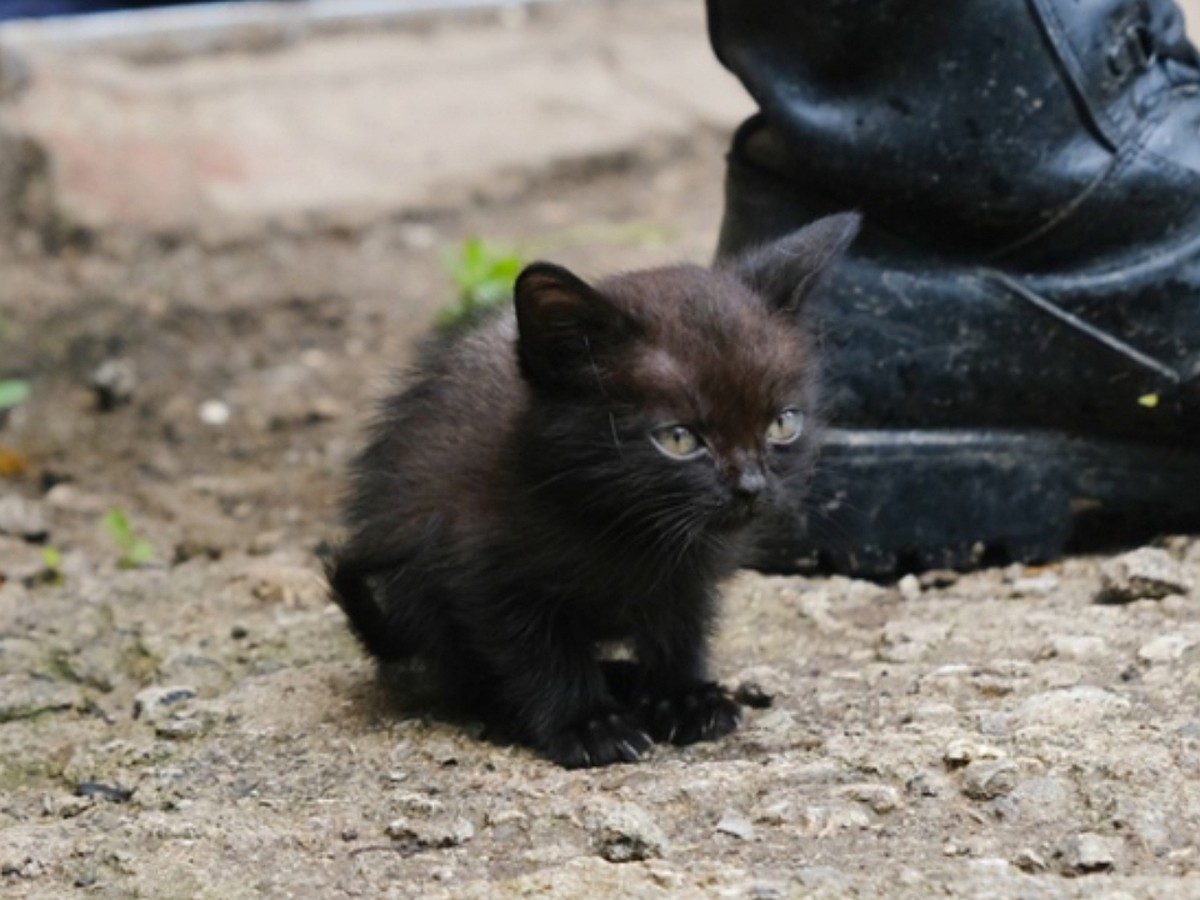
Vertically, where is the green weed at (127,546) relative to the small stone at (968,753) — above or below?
below

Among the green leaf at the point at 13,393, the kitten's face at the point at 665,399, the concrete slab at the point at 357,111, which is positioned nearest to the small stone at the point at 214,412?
the green leaf at the point at 13,393

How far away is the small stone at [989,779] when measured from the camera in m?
2.55

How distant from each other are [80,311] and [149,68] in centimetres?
148

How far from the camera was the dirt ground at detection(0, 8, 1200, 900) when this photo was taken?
2430 mm

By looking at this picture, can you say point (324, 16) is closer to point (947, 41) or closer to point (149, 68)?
point (149, 68)

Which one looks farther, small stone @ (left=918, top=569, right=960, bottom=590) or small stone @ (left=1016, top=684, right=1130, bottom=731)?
small stone @ (left=918, top=569, right=960, bottom=590)

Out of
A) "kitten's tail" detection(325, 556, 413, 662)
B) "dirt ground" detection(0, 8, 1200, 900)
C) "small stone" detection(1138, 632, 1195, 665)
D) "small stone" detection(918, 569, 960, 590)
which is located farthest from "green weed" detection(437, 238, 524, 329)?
"small stone" detection(1138, 632, 1195, 665)

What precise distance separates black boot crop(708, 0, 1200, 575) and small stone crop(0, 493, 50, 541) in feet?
4.93

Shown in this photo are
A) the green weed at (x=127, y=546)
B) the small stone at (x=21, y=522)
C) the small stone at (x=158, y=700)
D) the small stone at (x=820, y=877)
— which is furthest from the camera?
the small stone at (x=21, y=522)

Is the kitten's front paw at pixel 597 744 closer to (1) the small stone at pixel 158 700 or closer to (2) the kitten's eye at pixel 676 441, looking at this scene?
(2) the kitten's eye at pixel 676 441

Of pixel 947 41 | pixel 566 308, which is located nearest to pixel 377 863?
pixel 566 308

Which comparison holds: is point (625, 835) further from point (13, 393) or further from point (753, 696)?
point (13, 393)

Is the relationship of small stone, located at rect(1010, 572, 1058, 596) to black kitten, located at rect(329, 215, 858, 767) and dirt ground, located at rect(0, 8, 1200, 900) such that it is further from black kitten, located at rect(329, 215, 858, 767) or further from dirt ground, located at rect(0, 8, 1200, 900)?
black kitten, located at rect(329, 215, 858, 767)

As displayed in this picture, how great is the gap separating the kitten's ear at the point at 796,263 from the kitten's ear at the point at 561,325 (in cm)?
28
